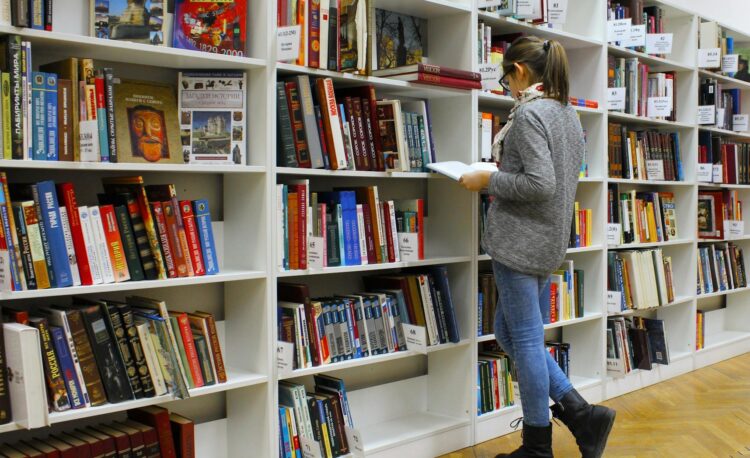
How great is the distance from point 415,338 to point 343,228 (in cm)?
50

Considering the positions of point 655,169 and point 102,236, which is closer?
point 102,236

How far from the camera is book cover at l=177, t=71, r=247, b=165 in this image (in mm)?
2414

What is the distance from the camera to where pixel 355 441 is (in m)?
2.62

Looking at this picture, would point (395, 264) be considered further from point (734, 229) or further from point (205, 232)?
point (734, 229)

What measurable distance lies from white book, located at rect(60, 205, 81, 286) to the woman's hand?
1292 mm

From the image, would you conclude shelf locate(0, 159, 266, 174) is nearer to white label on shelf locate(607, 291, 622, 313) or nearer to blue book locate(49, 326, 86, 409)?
blue book locate(49, 326, 86, 409)

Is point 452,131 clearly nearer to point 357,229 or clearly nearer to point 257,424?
point 357,229

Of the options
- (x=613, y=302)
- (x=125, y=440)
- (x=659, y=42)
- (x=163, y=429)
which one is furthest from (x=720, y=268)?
(x=125, y=440)

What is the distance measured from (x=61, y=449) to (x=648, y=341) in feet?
10.2

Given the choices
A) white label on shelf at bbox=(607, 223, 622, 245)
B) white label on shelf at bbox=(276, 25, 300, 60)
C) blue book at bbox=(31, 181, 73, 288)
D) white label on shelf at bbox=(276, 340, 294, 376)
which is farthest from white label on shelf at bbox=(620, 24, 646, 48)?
blue book at bbox=(31, 181, 73, 288)

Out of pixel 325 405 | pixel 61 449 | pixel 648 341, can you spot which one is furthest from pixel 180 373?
pixel 648 341

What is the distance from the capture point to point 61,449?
6.68 ft

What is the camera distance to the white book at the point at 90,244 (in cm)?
203

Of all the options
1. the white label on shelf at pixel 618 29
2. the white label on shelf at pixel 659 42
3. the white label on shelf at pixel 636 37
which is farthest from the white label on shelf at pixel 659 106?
the white label on shelf at pixel 618 29
